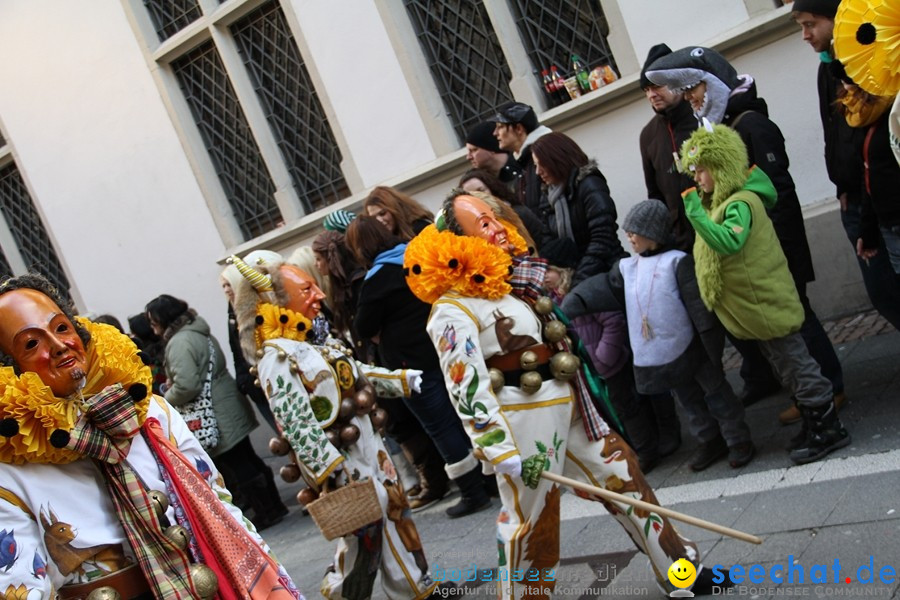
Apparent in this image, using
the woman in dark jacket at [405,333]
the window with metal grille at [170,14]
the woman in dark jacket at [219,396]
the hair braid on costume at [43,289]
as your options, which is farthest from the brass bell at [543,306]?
the window with metal grille at [170,14]

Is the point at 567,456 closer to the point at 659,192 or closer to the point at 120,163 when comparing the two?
the point at 659,192

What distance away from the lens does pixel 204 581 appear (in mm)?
3168

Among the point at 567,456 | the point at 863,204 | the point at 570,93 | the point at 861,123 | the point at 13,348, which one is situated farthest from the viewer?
→ the point at 570,93

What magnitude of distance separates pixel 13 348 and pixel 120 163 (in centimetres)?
965

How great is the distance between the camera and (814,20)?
5.08 meters

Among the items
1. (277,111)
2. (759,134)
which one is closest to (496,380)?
(759,134)

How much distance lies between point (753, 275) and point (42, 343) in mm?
3471

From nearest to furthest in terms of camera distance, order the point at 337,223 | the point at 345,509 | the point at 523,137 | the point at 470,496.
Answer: the point at 345,509 < the point at 470,496 < the point at 523,137 < the point at 337,223

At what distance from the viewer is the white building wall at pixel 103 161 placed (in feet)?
38.8

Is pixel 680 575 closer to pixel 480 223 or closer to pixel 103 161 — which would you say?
pixel 480 223

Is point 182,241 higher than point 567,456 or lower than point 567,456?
higher

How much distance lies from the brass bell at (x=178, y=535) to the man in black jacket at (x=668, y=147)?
11.5ft

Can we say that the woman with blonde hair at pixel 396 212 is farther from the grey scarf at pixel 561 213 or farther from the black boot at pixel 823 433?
the black boot at pixel 823 433

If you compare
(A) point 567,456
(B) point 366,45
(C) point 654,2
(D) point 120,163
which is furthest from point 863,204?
(D) point 120,163
